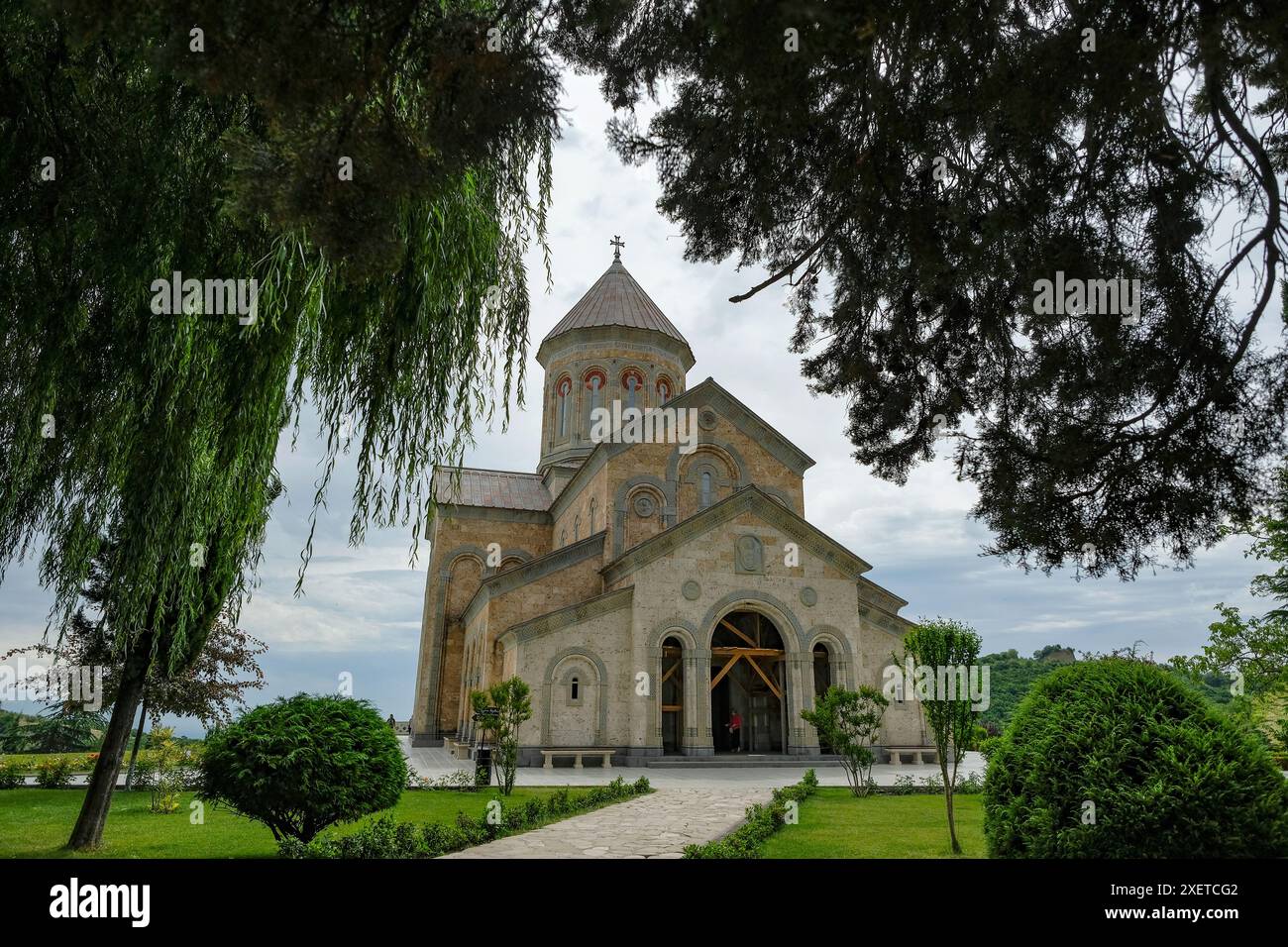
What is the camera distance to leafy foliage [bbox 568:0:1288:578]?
167 inches

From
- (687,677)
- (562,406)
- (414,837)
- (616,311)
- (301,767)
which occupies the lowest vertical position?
(687,677)

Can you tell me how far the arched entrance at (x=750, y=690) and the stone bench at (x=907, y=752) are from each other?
293 centimetres

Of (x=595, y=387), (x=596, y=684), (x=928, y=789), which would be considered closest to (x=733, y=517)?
(x=596, y=684)

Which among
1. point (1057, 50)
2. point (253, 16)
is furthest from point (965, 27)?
point (253, 16)

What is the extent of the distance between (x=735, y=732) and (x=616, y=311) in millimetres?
16066

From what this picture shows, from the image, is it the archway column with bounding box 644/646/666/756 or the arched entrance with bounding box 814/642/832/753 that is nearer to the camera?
the archway column with bounding box 644/646/666/756

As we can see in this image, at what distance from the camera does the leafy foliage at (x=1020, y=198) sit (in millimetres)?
4238

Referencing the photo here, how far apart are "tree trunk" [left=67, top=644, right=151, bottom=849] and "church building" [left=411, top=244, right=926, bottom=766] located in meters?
7.66

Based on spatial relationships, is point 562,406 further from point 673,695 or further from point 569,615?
point 673,695

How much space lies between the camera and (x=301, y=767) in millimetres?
6449

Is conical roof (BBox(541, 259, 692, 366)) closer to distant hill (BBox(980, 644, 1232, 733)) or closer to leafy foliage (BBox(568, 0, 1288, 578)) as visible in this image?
distant hill (BBox(980, 644, 1232, 733))

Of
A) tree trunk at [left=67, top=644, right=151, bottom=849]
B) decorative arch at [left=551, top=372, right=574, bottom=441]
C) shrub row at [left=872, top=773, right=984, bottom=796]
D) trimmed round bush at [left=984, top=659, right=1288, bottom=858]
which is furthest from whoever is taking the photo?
decorative arch at [left=551, top=372, right=574, bottom=441]

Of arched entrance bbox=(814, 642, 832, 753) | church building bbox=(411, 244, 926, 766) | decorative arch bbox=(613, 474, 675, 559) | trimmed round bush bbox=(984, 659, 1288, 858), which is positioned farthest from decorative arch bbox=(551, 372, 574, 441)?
trimmed round bush bbox=(984, 659, 1288, 858)
